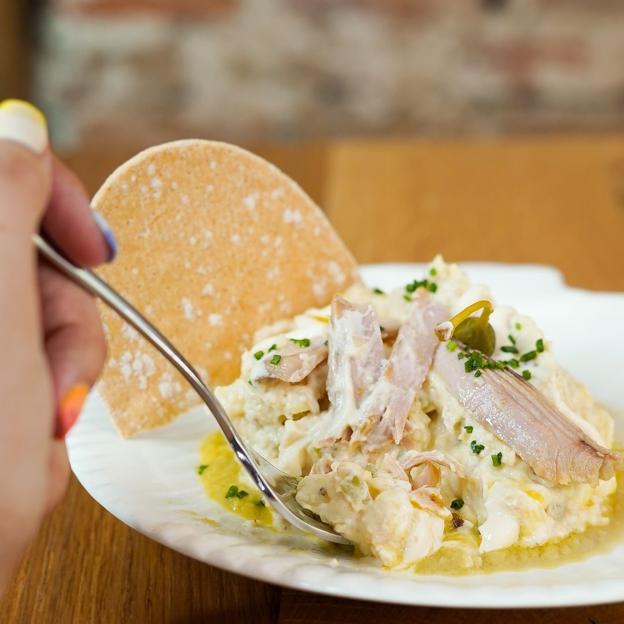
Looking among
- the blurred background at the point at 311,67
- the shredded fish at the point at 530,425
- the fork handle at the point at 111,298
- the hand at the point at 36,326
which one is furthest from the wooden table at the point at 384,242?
the blurred background at the point at 311,67

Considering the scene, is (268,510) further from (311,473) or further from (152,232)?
(152,232)

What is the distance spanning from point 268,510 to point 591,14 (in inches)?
153

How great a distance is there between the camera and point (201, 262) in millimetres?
2043

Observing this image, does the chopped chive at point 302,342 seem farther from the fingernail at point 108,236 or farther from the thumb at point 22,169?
the thumb at point 22,169

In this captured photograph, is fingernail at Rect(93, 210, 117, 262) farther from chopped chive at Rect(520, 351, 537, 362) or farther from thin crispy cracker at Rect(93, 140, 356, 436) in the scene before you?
chopped chive at Rect(520, 351, 537, 362)

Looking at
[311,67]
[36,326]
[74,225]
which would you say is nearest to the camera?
[36,326]

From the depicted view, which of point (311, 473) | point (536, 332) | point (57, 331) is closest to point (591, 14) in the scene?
point (536, 332)

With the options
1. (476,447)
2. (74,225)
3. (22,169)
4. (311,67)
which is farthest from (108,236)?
(311,67)

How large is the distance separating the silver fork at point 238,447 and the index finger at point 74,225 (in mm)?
26

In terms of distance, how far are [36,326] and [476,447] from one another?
84 cm

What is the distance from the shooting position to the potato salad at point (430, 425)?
1.52 metres

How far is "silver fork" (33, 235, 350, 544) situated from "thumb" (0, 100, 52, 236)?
0.49 feet

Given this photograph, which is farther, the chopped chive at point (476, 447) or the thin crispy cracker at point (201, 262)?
the thin crispy cracker at point (201, 262)

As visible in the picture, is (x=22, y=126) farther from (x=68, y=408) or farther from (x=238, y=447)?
(x=238, y=447)
